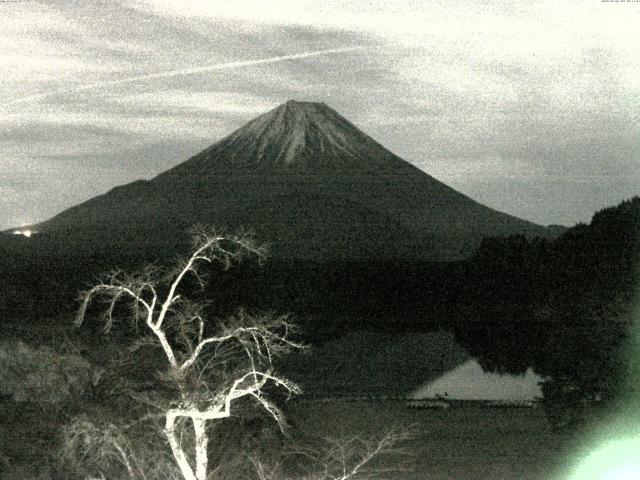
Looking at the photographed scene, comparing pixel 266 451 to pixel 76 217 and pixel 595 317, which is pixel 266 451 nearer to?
pixel 595 317

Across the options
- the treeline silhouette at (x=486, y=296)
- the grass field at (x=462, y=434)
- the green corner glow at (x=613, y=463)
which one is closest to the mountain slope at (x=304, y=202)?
the treeline silhouette at (x=486, y=296)

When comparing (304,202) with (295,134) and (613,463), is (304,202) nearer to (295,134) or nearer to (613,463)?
(295,134)

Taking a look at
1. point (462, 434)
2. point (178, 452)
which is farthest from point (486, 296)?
point (178, 452)

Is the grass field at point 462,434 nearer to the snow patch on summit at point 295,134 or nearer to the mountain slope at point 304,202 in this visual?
the mountain slope at point 304,202

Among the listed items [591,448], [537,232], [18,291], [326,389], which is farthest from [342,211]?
[591,448]

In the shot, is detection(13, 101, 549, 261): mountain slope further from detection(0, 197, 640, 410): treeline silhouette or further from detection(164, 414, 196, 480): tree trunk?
detection(164, 414, 196, 480): tree trunk

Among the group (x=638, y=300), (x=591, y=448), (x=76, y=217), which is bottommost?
(x=76, y=217)
